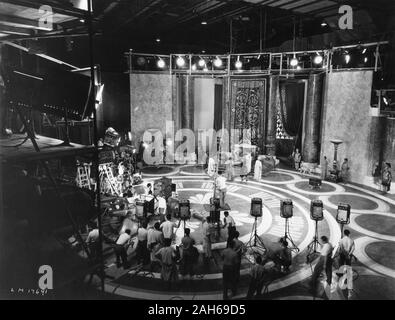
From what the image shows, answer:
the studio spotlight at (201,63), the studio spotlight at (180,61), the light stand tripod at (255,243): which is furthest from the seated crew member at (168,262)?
the studio spotlight at (180,61)

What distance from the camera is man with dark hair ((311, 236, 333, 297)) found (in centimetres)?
763

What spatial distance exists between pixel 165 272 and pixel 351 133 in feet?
42.8

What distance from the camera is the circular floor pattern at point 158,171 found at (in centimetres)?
1888

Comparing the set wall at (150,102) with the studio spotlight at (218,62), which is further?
the set wall at (150,102)

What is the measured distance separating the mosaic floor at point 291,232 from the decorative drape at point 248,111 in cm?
326

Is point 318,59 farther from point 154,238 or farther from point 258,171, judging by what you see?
point 154,238

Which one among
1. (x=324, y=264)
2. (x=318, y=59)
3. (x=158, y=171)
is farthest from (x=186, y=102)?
(x=324, y=264)

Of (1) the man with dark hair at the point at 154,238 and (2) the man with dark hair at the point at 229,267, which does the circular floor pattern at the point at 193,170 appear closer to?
(1) the man with dark hair at the point at 154,238

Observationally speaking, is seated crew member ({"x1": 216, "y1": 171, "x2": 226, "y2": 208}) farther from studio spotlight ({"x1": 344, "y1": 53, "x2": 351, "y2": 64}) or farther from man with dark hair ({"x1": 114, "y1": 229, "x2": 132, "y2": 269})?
studio spotlight ({"x1": 344, "y1": 53, "x2": 351, "y2": 64})

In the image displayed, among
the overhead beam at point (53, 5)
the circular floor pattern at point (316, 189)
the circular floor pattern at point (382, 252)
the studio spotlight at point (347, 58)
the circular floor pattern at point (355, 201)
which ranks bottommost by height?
the circular floor pattern at point (382, 252)

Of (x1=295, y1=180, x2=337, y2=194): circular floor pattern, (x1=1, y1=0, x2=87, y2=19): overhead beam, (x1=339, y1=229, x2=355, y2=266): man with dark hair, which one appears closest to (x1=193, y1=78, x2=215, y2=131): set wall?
(x1=295, y1=180, x2=337, y2=194): circular floor pattern

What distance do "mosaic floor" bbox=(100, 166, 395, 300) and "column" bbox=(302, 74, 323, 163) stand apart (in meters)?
1.59

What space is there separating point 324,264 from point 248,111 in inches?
573
